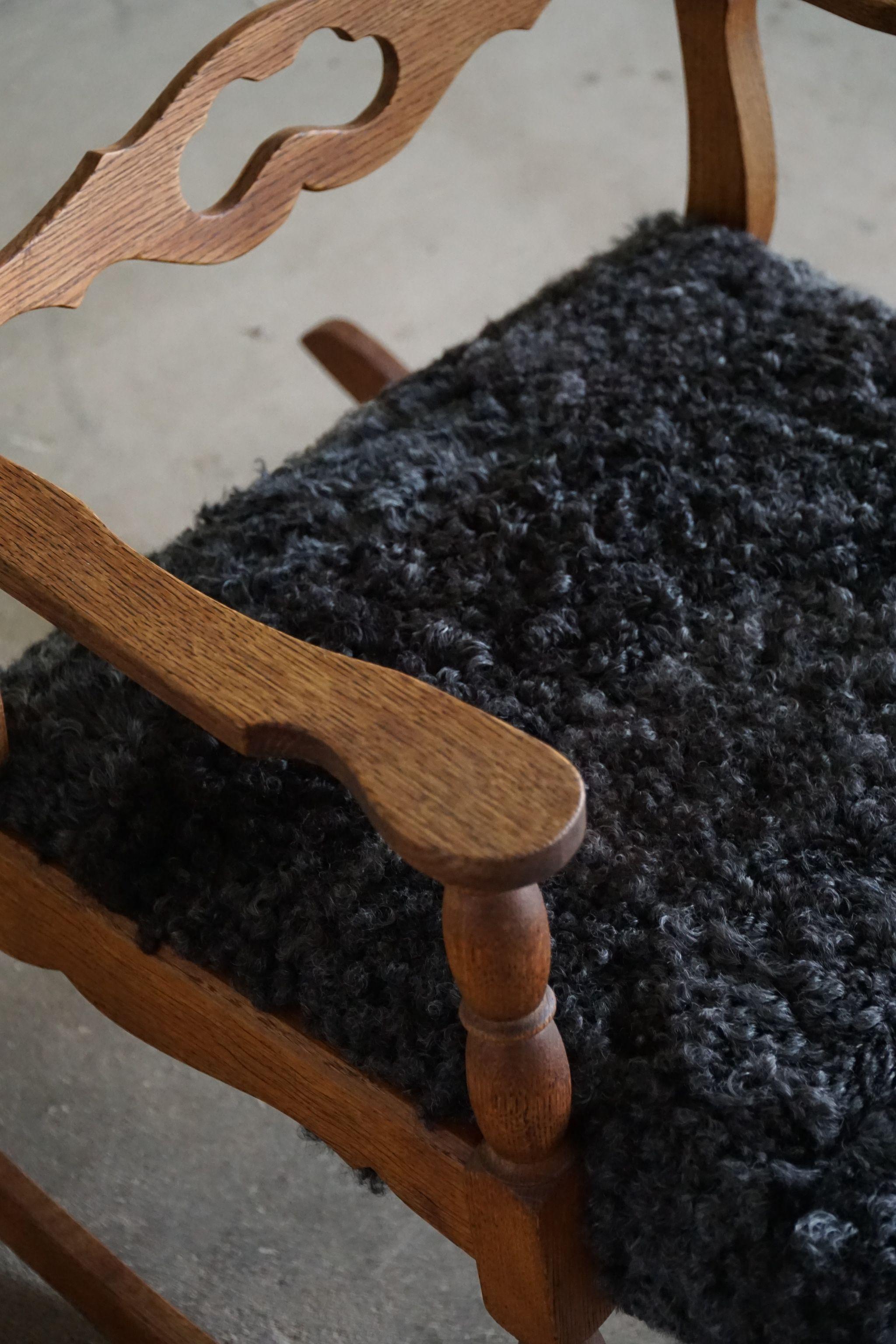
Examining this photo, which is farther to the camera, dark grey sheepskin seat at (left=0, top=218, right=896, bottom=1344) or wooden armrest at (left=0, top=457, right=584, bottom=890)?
dark grey sheepskin seat at (left=0, top=218, right=896, bottom=1344)

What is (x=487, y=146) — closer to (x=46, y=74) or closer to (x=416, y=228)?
(x=416, y=228)

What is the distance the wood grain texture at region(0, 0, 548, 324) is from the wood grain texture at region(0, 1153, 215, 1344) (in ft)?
1.77

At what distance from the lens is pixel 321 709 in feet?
1.56

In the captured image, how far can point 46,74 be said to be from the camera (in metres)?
2.11

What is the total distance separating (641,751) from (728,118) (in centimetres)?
54

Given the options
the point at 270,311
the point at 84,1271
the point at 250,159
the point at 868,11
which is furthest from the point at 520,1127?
the point at 270,311

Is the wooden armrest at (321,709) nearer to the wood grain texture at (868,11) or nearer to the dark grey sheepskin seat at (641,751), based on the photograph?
the dark grey sheepskin seat at (641,751)

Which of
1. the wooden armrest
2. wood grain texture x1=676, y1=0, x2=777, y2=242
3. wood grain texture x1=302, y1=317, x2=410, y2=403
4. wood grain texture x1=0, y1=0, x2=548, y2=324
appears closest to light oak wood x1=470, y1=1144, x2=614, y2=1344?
the wooden armrest

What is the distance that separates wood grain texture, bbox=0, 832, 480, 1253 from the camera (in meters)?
0.60

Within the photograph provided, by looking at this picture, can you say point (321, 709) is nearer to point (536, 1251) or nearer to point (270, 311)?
point (536, 1251)

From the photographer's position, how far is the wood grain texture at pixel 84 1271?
Result: 0.81 m

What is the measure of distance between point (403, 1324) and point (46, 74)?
191cm

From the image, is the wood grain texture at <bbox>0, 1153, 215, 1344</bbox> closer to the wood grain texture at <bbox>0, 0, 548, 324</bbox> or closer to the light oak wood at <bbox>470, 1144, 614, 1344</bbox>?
the light oak wood at <bbox>470, 1144, 614, 1344</bbox>

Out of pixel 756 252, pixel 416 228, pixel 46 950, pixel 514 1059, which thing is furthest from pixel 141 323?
pixel 514 1059
